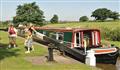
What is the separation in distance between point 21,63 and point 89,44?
6670 millimetres

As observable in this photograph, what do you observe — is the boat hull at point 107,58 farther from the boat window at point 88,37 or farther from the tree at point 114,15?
the tree at point 114,15

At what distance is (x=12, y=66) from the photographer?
609 inches

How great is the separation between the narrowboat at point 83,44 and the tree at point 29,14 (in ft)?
114

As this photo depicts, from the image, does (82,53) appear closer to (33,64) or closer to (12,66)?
(33,64)

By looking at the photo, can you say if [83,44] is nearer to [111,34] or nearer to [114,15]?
[111,34]

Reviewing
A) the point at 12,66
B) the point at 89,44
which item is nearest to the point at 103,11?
the point at 89,44

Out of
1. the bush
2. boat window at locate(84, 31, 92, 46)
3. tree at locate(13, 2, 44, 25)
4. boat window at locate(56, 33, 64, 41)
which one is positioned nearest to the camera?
boat window at locate(84, 31, 92, 46)

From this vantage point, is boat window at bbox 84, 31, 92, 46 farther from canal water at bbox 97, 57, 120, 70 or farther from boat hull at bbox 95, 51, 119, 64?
canal water at bbox 97, 57, 120, 70

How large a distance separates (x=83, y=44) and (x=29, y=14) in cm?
4052

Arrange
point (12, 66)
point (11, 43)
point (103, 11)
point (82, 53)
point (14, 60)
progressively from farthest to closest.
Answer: point (103, 11), point (11, 43), point (82, 53), point (14, 60), point (12, 66)

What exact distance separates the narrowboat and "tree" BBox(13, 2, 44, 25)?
34601mm

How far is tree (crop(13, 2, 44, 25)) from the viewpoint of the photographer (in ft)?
194

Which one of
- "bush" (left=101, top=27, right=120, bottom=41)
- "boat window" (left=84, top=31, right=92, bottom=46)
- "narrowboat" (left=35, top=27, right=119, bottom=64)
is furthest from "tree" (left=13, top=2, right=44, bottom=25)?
"boat window" (left=84, top=31, right=92, bottom=46)

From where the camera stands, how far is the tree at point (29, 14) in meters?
59.1
